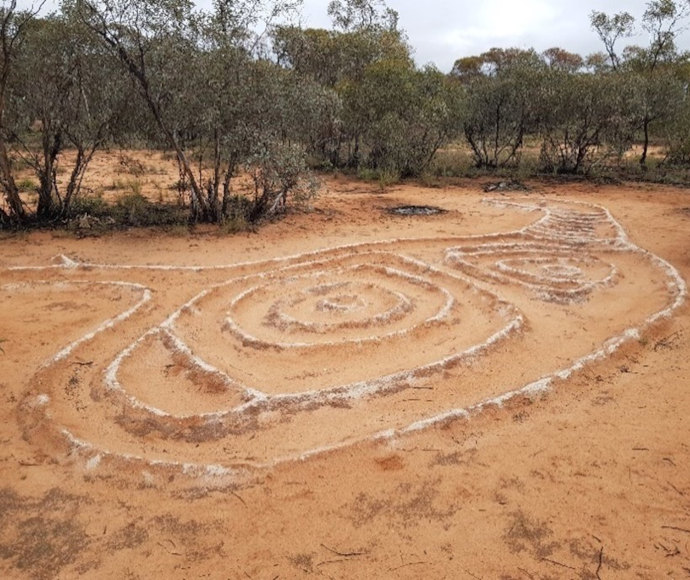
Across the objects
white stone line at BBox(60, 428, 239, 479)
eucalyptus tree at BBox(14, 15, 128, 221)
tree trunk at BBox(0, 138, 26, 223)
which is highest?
eucalyptus tree at BBox(14, 15, 128, 221)

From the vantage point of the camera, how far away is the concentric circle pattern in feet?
19.6

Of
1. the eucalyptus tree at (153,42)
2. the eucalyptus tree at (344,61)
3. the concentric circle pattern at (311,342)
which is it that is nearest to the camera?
the concentric circle pattern at (311,342)

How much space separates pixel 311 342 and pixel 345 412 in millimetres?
1867

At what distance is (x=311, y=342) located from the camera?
7938 millimetres

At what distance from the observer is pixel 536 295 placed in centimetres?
946

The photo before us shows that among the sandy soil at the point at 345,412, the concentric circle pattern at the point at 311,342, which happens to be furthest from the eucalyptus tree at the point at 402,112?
the sandy soil at the point at 345,412

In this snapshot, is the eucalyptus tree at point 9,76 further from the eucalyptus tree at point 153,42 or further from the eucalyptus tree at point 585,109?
the eucalyptus tree at point 585,109

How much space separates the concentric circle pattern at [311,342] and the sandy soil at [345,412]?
37 mm

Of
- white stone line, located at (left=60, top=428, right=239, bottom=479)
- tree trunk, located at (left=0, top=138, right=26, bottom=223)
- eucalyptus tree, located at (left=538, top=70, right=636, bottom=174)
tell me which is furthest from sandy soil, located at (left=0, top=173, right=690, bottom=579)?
eucalyptus tree, located at (left=538, top=70, right=636, bottom=174)

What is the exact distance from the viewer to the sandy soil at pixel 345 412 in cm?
446

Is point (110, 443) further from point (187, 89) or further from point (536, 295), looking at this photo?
point (187, 89)

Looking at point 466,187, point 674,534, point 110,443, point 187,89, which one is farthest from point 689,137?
point 110,443

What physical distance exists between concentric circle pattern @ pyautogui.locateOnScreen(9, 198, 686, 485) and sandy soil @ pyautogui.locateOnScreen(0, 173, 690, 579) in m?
0.04

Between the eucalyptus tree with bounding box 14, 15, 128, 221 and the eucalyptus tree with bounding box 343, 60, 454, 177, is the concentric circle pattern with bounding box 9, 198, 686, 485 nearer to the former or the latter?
the eucalyptus tree with bounding box 14, 15, 128, 221
